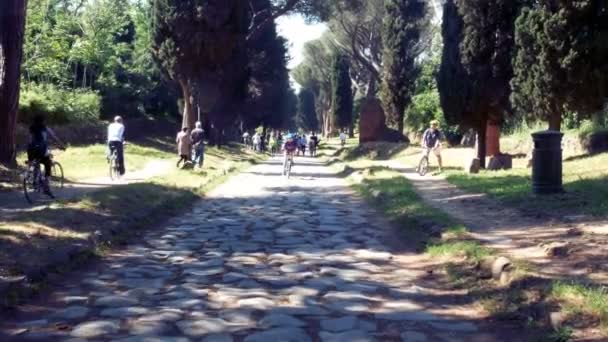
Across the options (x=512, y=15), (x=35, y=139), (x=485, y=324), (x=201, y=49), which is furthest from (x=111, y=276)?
(x=201, y=49)

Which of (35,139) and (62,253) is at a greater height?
(35,139)

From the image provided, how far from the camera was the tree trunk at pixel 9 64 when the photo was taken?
18078 millimetres

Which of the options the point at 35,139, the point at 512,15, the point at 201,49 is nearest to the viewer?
the point at 35,139

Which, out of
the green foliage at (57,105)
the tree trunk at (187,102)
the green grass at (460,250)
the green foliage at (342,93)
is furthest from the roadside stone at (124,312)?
the green foliage at (342,93)

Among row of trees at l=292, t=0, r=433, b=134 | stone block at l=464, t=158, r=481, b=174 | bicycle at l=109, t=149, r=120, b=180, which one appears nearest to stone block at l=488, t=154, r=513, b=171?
stone block at l=464, t=158, r=481, b=174

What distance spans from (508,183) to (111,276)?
12.1m

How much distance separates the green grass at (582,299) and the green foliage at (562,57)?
48.2 feet

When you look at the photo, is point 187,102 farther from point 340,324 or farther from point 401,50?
point 340,324

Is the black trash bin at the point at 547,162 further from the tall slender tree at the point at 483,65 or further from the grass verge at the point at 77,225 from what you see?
the tall slender tree at the point at 483,65

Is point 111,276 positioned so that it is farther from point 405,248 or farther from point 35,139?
point 35,139

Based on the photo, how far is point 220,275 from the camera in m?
8.37

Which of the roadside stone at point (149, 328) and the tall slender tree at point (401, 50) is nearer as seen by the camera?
the roadside stone at point (149, 328)

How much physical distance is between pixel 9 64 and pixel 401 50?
Answer: 34.4m

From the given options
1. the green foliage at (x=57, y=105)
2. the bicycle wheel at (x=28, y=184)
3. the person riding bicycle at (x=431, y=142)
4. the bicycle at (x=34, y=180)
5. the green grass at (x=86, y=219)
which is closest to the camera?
the green grass at (x=86, y=219)
